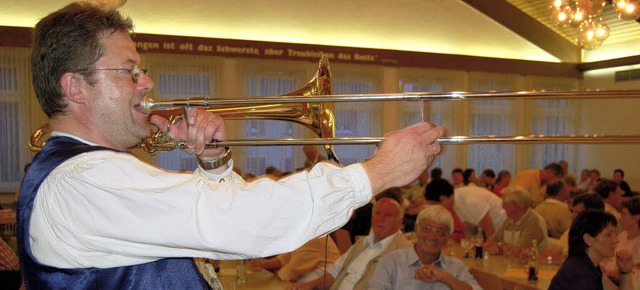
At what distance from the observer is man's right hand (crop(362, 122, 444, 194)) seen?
131 cm

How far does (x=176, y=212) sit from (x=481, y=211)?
5.68 m

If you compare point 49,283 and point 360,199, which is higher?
point 360,199

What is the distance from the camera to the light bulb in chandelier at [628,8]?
475 centimetres

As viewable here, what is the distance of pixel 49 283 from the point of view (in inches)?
52.9

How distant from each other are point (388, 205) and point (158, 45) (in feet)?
21.0

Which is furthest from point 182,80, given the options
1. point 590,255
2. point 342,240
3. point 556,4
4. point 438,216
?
point 590,255

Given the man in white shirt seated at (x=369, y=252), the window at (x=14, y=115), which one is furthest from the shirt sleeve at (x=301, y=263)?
the window at (x=14, y=115)

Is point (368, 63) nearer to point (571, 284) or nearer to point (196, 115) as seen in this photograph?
point (571, 284)

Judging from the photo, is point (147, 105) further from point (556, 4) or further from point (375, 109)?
point (375, 109)

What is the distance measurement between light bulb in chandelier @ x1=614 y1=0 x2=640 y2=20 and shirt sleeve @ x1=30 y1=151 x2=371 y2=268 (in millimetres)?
4393

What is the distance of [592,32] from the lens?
592 cm

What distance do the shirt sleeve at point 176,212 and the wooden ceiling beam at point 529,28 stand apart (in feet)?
38.2

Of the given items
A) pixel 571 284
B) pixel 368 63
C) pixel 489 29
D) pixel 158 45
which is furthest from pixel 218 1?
pixel 571 284

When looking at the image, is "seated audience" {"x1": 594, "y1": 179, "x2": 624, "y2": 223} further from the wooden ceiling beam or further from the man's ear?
the man's ear
